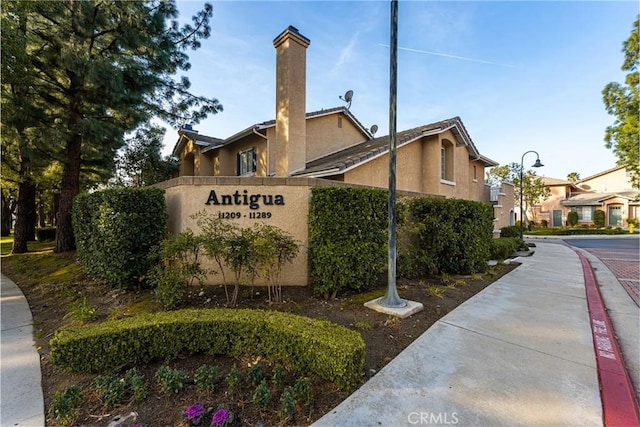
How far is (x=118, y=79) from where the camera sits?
30.6 feet

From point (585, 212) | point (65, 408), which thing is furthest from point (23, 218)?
point (585, 212)

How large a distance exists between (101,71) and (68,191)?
236 inches

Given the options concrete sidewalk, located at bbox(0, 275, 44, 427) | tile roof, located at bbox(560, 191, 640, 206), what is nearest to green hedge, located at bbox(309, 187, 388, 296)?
concrete sidewalk, located at bbox(0, 275, 44, 427)

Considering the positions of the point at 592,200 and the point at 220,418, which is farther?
the point at 592,200

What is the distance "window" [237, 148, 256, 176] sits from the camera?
1495 cm

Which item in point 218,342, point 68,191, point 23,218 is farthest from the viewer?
point 23,218

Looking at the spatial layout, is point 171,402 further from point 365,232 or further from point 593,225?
point 593,225

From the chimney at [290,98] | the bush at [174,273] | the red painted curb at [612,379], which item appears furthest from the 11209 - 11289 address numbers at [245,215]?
the red painted curb at [612,379]

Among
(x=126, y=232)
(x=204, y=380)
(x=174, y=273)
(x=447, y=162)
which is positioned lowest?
(x=204, y=380)

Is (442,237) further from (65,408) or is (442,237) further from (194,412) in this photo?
(65,408)

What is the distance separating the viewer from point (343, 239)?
19.5 feet

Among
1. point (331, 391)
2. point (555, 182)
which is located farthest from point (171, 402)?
point (555, 182)

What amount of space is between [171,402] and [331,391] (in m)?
1.73

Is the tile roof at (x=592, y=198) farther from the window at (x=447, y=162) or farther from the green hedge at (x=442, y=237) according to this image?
the green hedge at (x=442, y=237)
